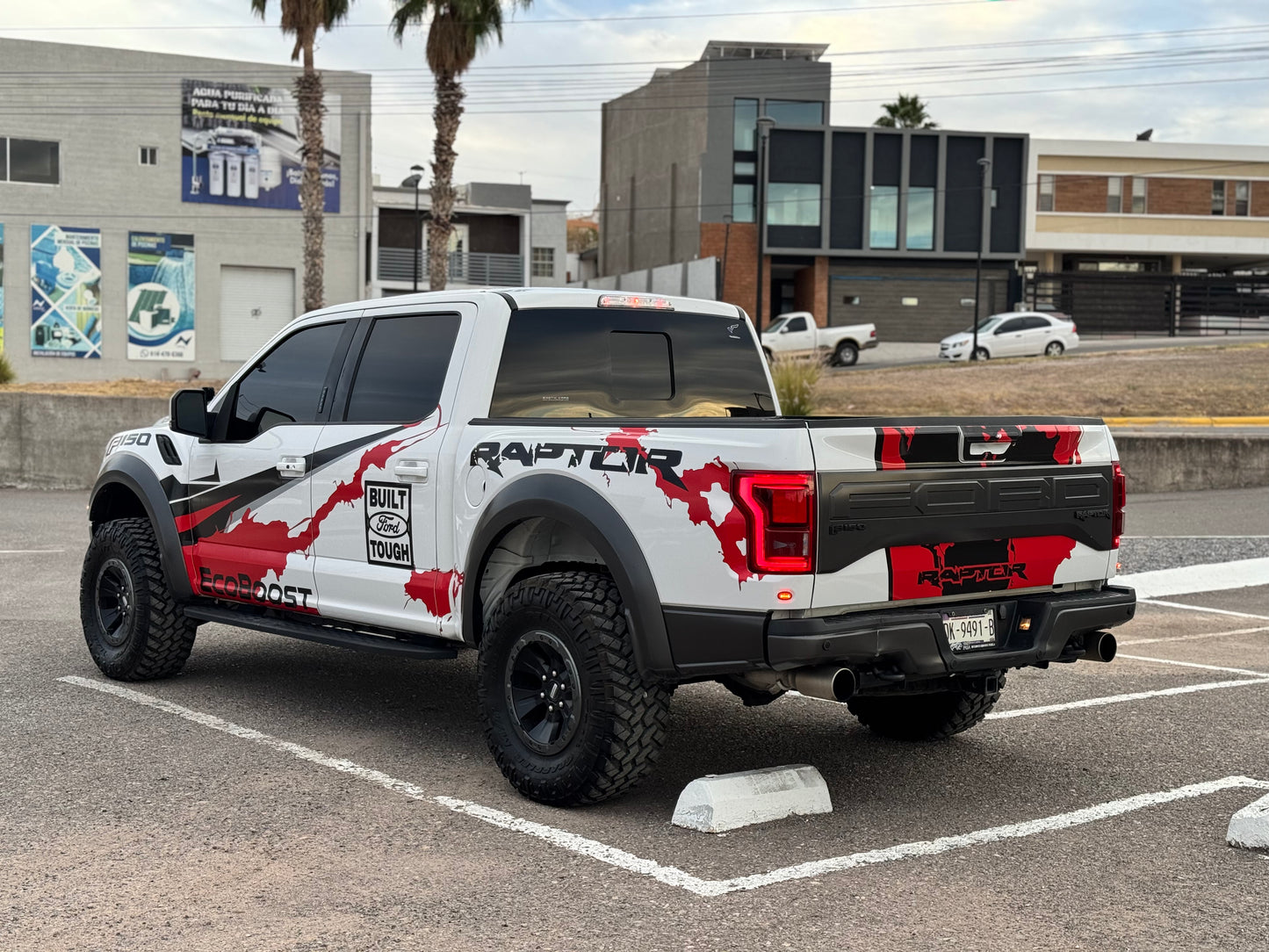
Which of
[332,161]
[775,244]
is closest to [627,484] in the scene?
[332,161]

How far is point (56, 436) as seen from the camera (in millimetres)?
20172

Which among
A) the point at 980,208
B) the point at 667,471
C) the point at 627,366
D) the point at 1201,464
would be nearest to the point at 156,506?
the point at 627,366

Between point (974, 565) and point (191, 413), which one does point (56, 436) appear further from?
point (974, 565)

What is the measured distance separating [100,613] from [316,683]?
1.25 m

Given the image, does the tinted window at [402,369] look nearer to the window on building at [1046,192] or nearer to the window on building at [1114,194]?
the window on building at [1046,192]

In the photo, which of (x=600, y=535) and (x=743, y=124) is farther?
(x=743, y=124)

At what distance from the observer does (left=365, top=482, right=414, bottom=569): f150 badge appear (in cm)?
594

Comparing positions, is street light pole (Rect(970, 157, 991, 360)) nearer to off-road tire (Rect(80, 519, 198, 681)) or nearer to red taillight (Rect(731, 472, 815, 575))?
off-road tire (Rect(80, 519, 198, 681))

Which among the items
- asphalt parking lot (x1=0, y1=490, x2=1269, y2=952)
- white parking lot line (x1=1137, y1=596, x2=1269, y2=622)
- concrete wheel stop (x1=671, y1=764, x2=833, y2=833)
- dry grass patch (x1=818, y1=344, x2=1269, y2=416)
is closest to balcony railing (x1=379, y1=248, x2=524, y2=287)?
dry grass patch (x1=818, y1=344, x2=1269, y2=416)

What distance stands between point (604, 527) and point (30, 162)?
41.6 meters

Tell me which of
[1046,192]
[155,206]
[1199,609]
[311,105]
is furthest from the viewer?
[1046,192]

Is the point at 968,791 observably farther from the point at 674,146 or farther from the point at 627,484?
the point at 674,146

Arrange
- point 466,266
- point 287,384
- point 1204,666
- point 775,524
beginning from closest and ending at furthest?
point 775,524
point 287,384
point 1204,666
point 466,266

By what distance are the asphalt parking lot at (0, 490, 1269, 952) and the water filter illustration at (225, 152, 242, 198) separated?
37.7 m
